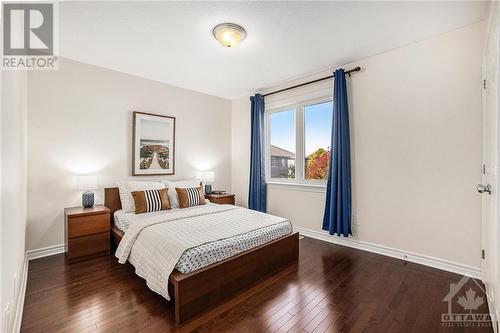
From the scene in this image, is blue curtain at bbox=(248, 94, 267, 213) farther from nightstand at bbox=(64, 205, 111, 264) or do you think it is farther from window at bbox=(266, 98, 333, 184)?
nightstand at bbox=(64, 205, 111, 264)

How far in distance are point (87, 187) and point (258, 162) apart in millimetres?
2690

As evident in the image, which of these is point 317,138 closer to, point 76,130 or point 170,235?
point 170,235

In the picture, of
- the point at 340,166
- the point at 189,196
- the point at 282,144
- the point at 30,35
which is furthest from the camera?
the point at 282,144

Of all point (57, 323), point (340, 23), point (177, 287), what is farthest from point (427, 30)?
point (57, 323)

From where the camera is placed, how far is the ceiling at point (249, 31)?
2.24 metres

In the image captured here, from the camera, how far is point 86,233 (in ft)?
9.61

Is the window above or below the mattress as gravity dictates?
above

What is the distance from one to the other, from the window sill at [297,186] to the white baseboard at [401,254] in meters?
0.66

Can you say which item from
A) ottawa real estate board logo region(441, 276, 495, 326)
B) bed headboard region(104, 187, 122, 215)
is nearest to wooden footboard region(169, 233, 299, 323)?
ottawa real estate board logo region(441, 276, 495, 326)

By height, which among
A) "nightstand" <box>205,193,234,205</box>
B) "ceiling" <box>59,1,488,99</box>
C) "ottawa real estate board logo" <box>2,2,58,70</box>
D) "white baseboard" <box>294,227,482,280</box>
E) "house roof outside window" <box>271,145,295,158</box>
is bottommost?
"white baseboard" <box>294,227,482,280</box>

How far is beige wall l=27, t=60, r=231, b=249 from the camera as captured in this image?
9.87 feet

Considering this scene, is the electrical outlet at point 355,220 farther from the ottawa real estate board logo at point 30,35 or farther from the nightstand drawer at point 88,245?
the ottawa real estate board logo at point 30,35

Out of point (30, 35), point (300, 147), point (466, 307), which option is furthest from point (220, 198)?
point (466, 307)

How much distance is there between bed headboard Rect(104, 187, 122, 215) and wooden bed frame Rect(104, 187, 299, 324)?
2114mm
